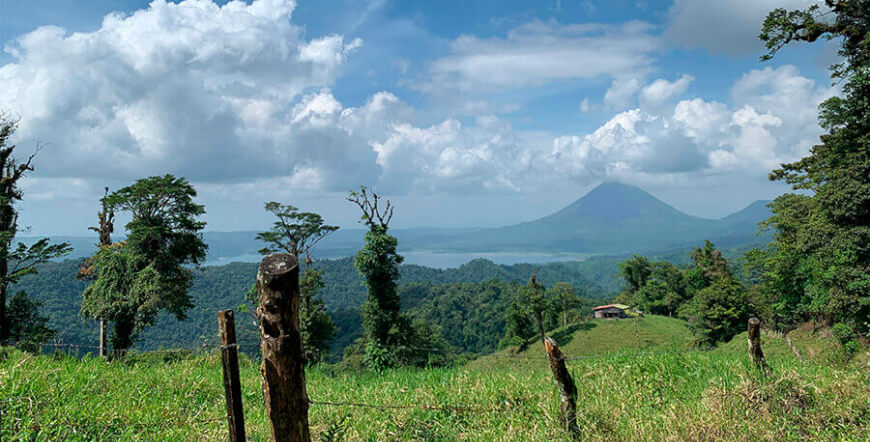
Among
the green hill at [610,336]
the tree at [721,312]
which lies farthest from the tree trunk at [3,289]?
the tree at [721,312]

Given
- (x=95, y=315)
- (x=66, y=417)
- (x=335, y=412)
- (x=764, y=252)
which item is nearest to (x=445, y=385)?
(x=335, y=412)

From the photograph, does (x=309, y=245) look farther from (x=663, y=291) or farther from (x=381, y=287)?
(x=663, y=291)

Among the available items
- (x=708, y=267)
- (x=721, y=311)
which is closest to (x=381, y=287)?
(x=721, y=311)

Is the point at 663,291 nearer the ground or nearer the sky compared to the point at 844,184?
nearer the ground

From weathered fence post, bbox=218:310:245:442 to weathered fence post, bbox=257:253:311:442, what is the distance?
321mm

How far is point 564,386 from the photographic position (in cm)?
410

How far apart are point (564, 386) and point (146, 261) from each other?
Result: 786 inches

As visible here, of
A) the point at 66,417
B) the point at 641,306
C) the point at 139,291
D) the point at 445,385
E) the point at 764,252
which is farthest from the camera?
the point at 641,306

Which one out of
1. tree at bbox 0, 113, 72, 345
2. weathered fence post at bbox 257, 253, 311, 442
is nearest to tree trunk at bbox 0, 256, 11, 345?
tree at bbox 0, 113, 72, 345

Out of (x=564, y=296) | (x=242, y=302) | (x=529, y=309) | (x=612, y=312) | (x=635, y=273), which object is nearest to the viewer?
(x=529, y=309)

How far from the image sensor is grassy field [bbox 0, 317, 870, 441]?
395cm

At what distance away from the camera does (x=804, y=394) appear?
4547 millimetres

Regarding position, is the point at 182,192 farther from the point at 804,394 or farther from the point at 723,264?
the point at 723,264

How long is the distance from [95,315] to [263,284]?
20000mm
